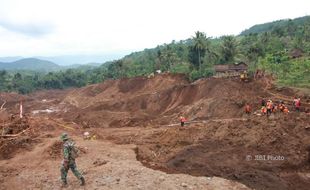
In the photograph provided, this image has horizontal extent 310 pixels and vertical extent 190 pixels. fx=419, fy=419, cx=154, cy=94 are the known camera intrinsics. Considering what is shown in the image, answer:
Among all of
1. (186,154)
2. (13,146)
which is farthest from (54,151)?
(186,154)

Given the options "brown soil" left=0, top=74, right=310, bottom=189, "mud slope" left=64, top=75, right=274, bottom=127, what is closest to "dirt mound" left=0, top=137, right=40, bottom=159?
"brown soil" left=0, top=74, right=310, bottom=189

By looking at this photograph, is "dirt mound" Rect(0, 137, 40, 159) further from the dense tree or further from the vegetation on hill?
the dense tree

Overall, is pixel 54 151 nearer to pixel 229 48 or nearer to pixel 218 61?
pixel 229 48

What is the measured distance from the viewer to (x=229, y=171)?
50.7 ft

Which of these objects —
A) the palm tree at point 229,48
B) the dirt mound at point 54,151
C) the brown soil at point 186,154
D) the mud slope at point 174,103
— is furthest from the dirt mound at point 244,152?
the palm tree at point 229,48

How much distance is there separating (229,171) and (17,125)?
38.3 feet

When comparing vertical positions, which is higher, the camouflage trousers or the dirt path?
the camouflage trousers

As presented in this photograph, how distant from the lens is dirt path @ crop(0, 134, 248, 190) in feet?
43.4

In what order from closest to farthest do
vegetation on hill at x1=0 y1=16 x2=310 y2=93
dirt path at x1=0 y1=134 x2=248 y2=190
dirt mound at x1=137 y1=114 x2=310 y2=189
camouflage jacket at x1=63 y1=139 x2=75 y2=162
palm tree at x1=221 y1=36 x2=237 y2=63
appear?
camouflage jacket at x1=63 y1=139 x2=75 y2=162 → dirt path at x1=0 y1=134 x2=248 y2=190 → dirt mound at x1=137 y1=114 x2=310 y2=189 → vegetation on hill at x1=0 y1=16 x2=310 y2=93 → palm tree at x1=221 y1=36 x2=237 y2=63

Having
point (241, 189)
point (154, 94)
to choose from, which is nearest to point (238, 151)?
point (241, 189)

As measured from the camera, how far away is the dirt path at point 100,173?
13227 mm

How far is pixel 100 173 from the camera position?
1445cm

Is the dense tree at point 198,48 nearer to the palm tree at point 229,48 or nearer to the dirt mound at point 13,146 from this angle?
the palm tree at point 229,48

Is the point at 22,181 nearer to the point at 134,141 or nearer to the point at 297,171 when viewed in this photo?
the point at 134,141
